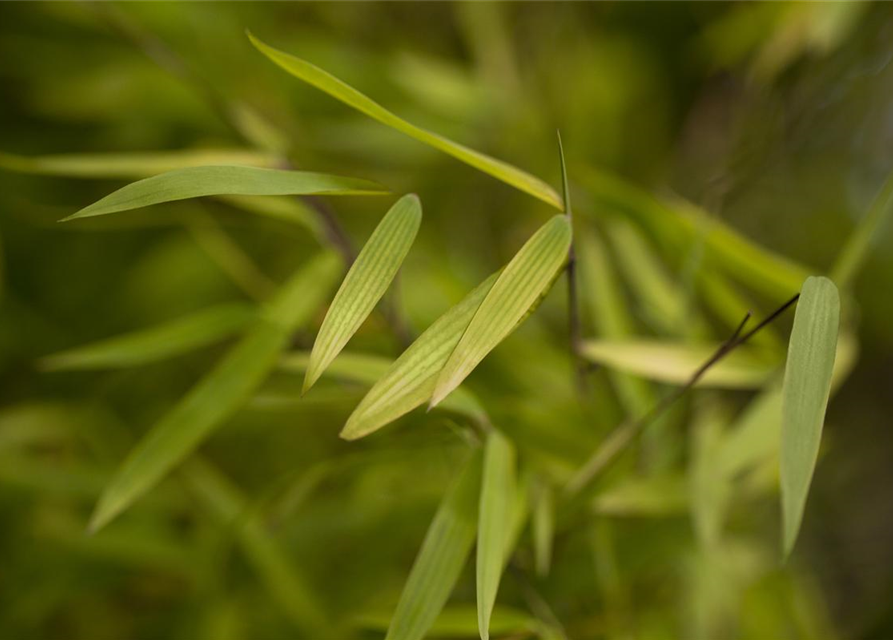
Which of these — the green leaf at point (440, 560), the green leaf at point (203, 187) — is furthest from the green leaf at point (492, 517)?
the green leaf at point (203, 187)

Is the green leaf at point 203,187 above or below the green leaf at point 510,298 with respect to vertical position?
above

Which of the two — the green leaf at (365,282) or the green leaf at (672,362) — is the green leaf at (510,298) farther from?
the green leaf at (672,362)

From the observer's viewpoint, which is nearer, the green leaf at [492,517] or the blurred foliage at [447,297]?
the green leaf at [492,517]

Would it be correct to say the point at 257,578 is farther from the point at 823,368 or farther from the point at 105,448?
the point at 823,368

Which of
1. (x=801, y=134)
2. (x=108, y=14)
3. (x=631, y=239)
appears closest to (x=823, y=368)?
(x=631, y=239)

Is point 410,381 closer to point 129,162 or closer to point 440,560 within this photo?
point 440,560

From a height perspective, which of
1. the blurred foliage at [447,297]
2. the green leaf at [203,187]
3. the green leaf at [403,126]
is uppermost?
the green leaf at [403,126]
